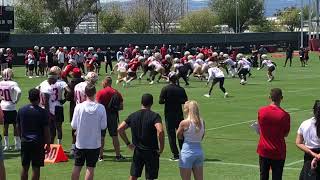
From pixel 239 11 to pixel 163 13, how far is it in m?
13.1

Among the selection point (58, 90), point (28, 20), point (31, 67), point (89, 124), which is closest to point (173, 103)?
point (58, 90)

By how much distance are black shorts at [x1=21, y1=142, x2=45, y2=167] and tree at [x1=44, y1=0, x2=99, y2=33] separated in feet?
261

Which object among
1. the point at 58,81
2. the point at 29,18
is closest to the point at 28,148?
the point at 58,81

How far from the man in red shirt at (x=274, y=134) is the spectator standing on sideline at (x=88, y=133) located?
257 cm

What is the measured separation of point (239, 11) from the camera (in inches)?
4377

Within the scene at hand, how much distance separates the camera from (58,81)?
14.7 metres

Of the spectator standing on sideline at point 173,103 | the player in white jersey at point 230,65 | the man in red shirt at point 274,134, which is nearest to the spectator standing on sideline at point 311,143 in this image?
the man in red shirt at point 274,134

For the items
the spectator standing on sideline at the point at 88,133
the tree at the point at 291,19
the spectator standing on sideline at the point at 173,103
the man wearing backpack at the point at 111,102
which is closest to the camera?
the spectator standing on sideline at the point at 88,133

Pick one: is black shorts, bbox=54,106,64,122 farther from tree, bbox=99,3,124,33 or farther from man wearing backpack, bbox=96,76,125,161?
tree, bbox=99,3,124,33

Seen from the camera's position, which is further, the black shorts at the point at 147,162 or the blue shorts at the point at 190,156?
the black shorts at the point at 147,162

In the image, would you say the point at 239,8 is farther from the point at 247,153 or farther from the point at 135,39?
the point at 247,153

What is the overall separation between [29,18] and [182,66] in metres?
47.6

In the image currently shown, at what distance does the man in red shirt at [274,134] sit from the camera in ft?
31.8

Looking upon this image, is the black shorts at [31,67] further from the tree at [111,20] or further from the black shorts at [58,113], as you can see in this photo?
the tree at [111,20]
